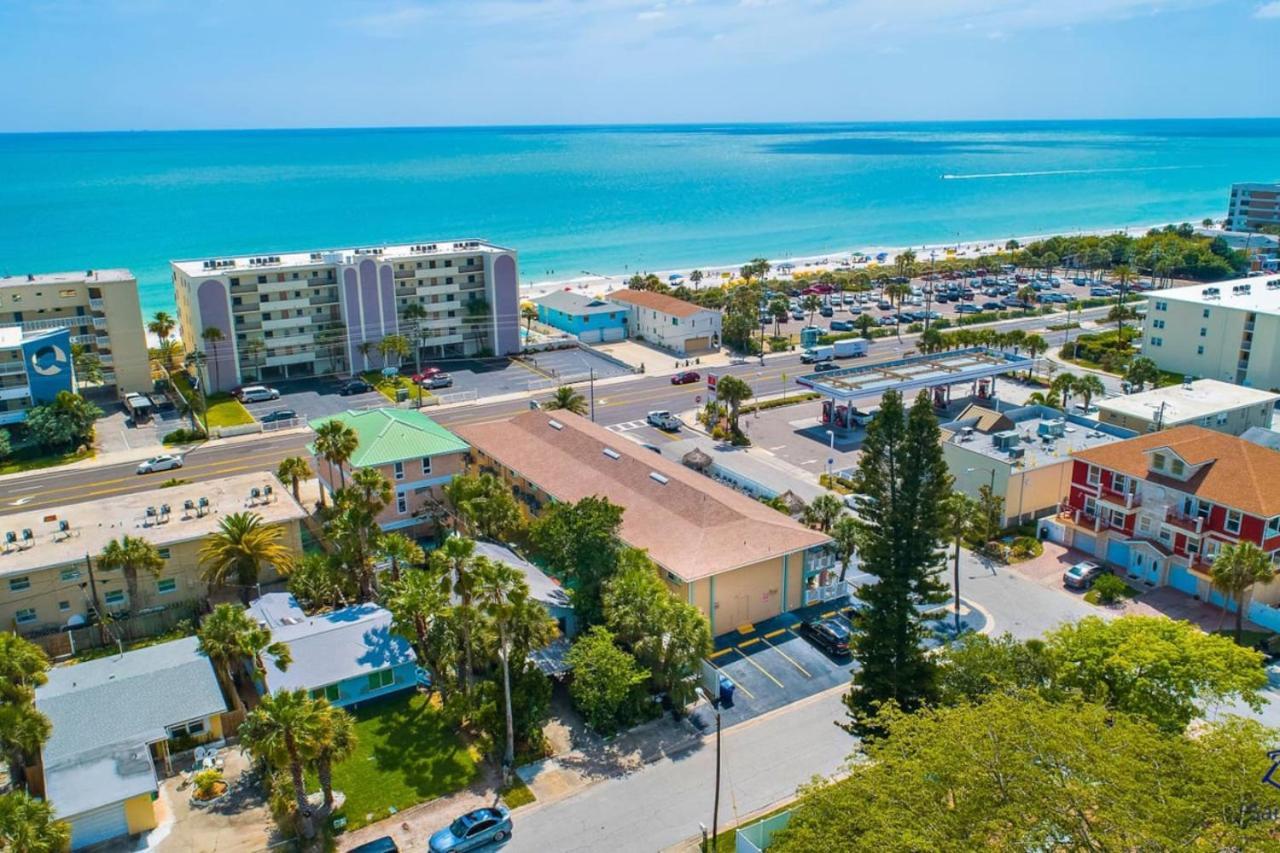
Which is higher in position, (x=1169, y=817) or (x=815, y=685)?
(x=1169, y=817)

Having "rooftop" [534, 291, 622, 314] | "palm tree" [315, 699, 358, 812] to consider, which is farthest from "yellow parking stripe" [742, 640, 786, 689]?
"rooftop" [534, 291, 622, 314]

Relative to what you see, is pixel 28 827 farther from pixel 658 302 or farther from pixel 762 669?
pixel 658 302

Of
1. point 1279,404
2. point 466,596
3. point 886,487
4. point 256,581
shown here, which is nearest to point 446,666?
point 466,596

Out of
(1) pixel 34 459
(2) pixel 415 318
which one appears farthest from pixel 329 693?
(2) pixel 415 318

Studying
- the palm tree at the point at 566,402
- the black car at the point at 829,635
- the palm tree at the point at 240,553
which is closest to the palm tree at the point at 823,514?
the black car at the point at 829,635

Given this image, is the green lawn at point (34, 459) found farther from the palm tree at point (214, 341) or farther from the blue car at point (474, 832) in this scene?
the blue car at point (474, 832)

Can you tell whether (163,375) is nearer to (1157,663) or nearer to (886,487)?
(886,487)
